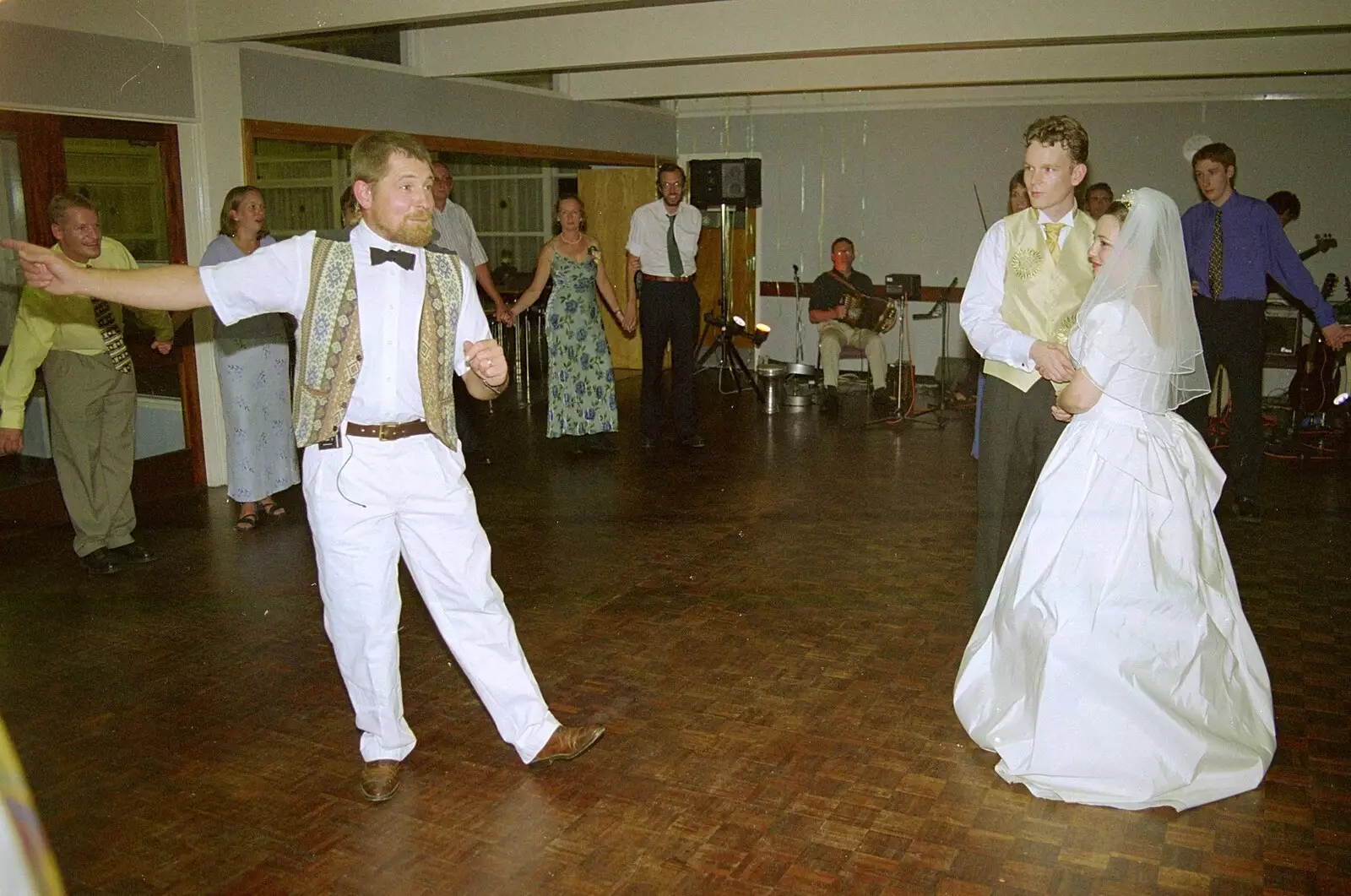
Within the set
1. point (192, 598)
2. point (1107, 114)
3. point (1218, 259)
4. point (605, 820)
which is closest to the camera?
point (605, 820)

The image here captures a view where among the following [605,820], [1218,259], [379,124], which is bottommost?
[605,820]

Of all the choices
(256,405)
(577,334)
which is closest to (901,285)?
(577,334)

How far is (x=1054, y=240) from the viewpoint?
363cm

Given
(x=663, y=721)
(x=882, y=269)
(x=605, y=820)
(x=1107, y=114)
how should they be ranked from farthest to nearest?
(x=882, y=269)
(x=1107, y=114)
(x=663, y=721)
(x=605, y=820)

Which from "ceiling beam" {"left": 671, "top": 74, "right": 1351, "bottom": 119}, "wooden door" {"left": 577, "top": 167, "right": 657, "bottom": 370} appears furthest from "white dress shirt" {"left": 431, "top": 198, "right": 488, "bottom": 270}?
"ceiling beam" {"left": 671, "top": 74, "right": 1351, "bottom": 119}

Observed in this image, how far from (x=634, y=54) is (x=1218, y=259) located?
4178mm

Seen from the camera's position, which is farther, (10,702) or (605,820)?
(10,702)

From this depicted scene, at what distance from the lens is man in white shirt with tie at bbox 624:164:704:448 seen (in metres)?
7.67

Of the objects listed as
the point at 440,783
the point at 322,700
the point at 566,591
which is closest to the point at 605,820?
the point at 440,783

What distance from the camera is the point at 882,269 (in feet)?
38.6

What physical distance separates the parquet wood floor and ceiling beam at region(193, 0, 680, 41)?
2.70 metres

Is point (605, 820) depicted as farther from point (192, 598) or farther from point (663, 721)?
point (192, 598)

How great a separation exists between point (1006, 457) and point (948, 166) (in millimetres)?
8231

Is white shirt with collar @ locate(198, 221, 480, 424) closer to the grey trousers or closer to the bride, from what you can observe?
the bride
